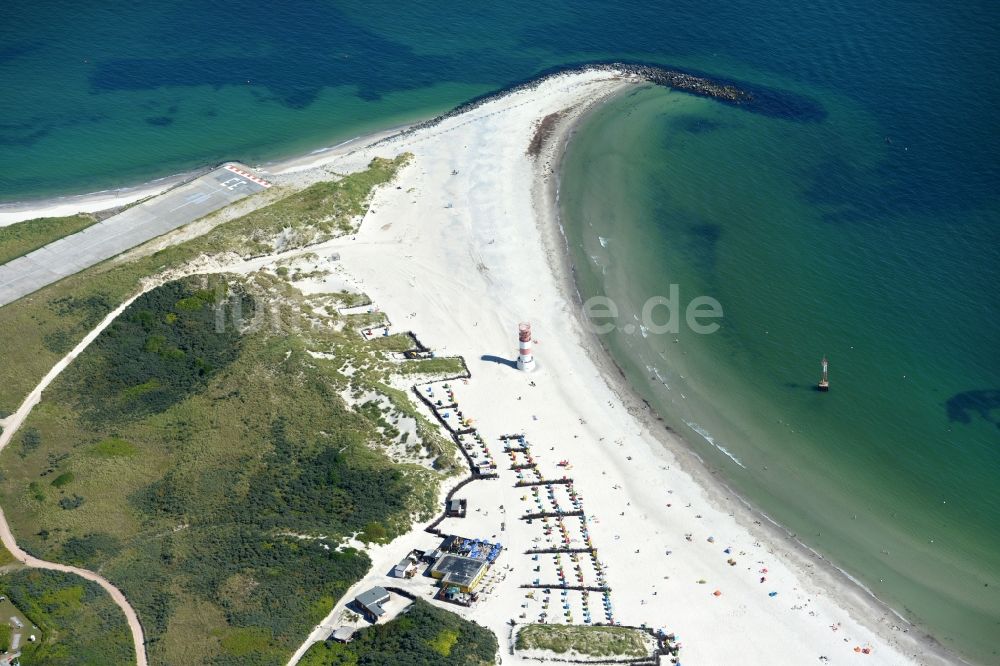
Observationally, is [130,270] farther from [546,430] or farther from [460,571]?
[460,571]

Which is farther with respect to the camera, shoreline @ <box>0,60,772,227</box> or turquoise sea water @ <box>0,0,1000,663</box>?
shoreline @ <box>0,60,772,227</box>

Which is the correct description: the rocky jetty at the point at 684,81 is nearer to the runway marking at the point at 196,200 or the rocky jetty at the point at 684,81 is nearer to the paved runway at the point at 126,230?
the paved runway at the point at 126,230

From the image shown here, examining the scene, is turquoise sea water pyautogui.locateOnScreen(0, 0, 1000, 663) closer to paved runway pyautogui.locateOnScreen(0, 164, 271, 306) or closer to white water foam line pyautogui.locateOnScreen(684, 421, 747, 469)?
white water foam line pyautogui.locateOnScreen(684, 421, 747, 469)

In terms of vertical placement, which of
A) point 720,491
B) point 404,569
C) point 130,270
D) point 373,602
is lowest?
point 373,602

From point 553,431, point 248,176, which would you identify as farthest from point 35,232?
point 553,431

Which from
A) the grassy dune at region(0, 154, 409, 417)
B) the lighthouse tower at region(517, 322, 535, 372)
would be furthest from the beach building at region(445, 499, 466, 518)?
the grassy dune at region(0, 154, 409, 417)

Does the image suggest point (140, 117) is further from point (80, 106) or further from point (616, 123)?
point (616, 123)
